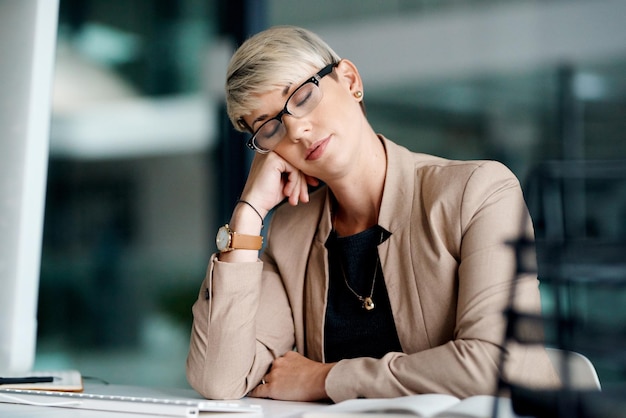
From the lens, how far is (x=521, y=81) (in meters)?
2.45

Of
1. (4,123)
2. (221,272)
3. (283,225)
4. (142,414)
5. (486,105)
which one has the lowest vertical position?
(142,414)

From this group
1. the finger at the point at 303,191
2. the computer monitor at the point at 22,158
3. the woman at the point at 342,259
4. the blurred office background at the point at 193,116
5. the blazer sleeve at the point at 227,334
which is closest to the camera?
the woman at the point at 342,259

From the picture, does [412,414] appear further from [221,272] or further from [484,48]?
[484,48]

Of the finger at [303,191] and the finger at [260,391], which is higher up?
the finger at [303,191]

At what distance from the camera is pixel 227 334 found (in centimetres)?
161

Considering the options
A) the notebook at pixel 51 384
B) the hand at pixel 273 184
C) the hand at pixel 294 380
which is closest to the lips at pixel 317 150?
the hand at pixel 273 184

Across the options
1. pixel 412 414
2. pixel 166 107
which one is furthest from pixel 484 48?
pixel 412 414

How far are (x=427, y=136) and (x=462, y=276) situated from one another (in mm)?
1194

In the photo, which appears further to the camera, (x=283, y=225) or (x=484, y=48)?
(x=484, y=48)

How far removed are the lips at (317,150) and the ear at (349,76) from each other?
166mm

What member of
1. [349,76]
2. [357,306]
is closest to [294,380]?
[357,306]

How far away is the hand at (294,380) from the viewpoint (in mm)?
1479

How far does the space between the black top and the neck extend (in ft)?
0.17

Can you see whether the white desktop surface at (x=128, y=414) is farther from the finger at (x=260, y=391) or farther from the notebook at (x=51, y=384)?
the notebook at (x=51, y=384)
